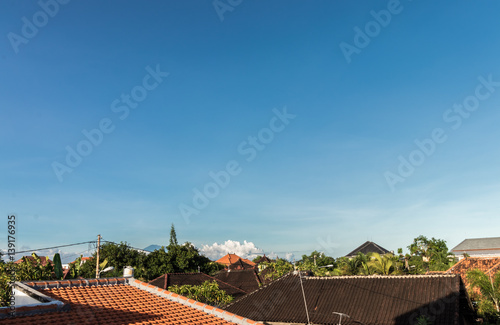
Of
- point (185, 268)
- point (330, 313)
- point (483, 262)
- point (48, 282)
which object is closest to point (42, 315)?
point (48, 282)

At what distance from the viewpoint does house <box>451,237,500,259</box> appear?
110500 mm

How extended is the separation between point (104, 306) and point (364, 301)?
20.7m

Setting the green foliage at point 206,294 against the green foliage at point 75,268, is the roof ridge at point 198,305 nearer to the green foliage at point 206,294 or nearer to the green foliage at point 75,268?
the green foliage at point 75,268

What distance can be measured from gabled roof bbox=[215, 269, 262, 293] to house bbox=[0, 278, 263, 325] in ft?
137

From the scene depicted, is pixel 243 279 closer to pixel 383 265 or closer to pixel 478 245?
pixel 383 265

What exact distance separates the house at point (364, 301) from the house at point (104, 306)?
44.9 feet

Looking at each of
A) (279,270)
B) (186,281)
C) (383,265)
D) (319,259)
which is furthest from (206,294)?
(319,259)

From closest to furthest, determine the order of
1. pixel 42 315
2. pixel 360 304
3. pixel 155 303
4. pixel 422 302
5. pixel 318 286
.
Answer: pixel 42 315, pixel 155 303, pixel 422 302, pixel 360 304, pixel 318 286

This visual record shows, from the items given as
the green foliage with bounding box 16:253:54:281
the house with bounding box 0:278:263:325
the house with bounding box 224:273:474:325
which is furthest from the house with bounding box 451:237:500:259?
the house with bounding box 0:278:263:325

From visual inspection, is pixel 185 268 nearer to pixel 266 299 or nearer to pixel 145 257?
pixel 145 257

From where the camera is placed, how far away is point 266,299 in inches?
1235

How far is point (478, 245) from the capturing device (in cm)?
11481

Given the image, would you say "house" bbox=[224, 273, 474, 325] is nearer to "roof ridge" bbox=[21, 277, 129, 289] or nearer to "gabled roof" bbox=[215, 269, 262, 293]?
"roof ridge" bbox=[21, 277, 129, 289]

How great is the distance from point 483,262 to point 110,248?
61.2 meters
